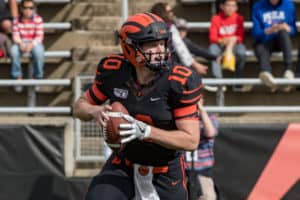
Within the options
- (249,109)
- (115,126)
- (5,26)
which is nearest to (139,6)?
(5,26)

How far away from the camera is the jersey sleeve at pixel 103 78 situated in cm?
487

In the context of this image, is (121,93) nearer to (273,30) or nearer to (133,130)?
(133,130)

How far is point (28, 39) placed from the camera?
30.2 ft

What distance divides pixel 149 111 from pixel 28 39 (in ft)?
15.9

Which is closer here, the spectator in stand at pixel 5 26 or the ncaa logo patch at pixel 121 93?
the ncaa logo patch at pixel 121 93

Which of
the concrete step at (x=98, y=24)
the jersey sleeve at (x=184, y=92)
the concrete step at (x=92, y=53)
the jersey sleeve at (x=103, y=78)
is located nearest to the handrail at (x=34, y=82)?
the concrete step at (x=92, y=53)

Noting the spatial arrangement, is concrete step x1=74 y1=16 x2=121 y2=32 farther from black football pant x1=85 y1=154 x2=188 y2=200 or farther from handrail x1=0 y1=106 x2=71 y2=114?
black football pant x1=85 y1=154 x2=188 y2=200

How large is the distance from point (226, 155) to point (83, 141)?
65.2 inches

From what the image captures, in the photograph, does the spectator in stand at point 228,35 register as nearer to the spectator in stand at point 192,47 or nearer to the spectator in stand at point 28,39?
the spectator in stand at point 192,47

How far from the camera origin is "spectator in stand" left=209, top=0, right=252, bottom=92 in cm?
888

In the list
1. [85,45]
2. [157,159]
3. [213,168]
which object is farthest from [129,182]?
[85,45]

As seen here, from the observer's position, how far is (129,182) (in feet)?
15.8

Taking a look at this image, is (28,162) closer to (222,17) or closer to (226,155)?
(226,155)

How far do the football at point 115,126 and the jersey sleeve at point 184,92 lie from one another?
13.5 inches
